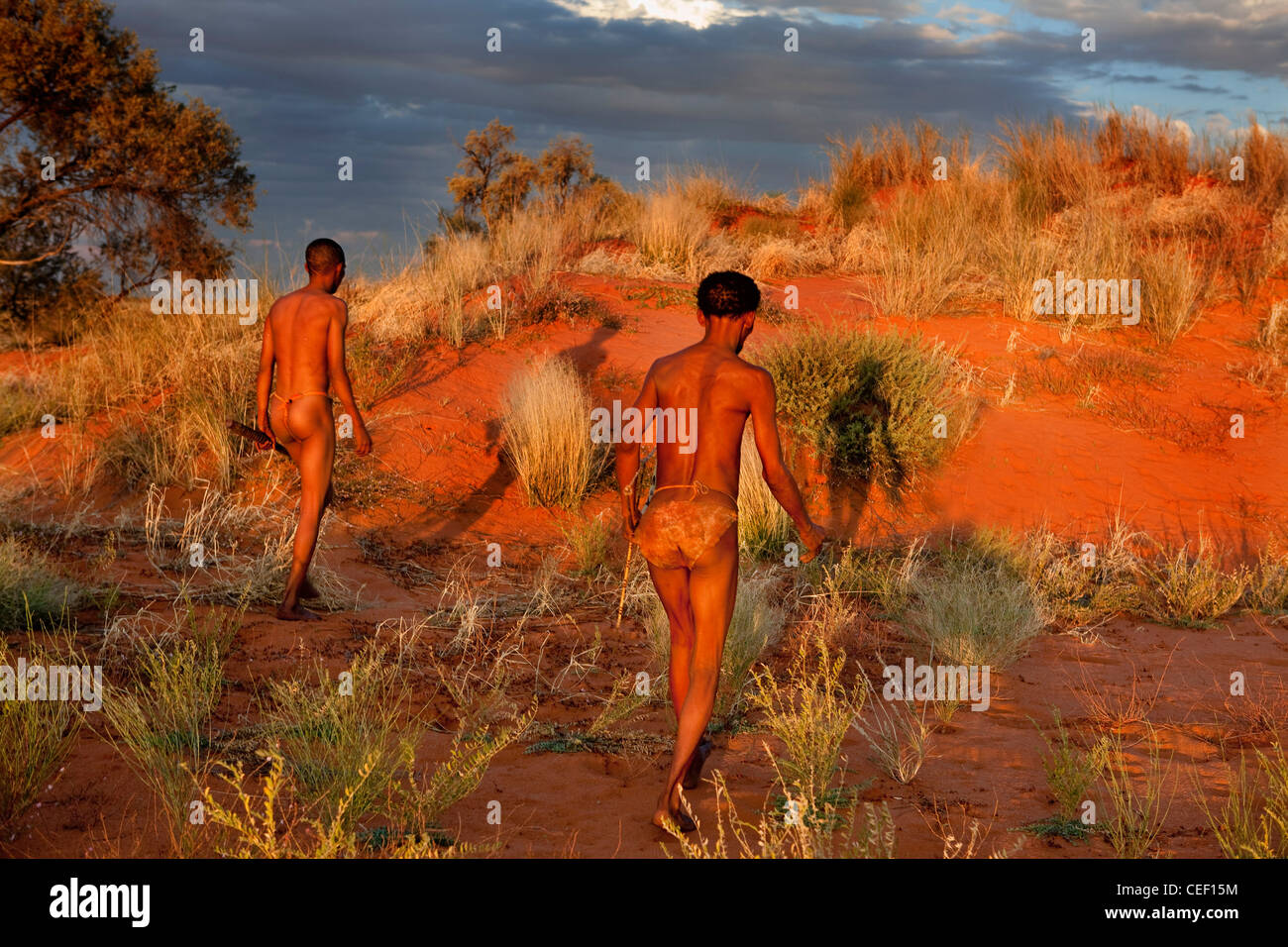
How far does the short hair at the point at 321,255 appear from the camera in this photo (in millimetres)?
6547

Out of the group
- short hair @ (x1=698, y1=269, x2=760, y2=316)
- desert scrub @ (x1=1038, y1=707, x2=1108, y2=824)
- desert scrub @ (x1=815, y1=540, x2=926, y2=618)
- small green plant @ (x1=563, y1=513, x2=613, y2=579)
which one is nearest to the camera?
short hair @ (x1=698, y1=269, x2=760, y2=316)

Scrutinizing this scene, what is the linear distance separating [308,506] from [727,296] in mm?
3518

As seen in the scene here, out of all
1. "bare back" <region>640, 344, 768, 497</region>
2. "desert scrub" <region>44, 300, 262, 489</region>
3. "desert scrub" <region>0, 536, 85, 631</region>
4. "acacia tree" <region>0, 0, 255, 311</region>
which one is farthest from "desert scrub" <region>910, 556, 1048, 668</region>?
"acacia tree" <region>0, 0, 255, 311</region>

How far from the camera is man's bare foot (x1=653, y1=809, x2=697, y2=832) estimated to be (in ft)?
12.5

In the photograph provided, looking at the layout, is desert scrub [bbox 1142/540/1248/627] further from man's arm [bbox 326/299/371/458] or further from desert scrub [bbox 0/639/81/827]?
desert scrub [bbox 0/639/81/827]

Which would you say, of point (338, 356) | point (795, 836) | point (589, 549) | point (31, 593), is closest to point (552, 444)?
point (589, 549)

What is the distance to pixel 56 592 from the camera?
625 centimetres

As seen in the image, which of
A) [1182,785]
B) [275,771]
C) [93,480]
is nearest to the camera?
[275,771]

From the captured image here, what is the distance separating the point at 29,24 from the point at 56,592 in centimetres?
1062

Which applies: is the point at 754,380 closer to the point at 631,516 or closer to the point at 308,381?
the point at 631,516

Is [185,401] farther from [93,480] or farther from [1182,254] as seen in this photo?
[1182,254]

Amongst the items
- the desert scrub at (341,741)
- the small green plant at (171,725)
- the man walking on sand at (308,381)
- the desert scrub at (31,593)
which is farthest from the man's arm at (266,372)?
the desert scrub at (341,741)

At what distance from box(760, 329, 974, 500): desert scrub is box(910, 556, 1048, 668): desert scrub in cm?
262
